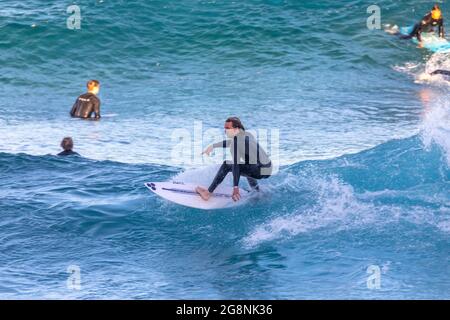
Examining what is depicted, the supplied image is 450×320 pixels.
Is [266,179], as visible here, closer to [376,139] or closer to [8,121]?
[376,139]

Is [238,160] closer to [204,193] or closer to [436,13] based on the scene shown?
[204,193]

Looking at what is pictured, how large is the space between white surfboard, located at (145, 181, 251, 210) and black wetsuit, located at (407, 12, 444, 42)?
13988 millimetres

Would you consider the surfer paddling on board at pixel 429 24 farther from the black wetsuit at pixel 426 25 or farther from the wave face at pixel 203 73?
the wave face at pixel 203 73

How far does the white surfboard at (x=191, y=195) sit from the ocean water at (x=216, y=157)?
21cm

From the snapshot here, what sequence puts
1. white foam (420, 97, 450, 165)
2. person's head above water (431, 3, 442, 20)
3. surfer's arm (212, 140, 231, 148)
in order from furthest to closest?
person's head above water (431, 3, 442, 20) → white foam (420, 97, 450, 165) → surfer's arm (212, 140, 231, 148)

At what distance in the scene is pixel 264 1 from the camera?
30578 millimetres

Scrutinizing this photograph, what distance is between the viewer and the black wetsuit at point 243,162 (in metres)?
14.6

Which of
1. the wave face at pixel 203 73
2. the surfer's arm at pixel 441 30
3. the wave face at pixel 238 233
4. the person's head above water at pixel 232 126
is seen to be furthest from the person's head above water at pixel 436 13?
the person's head above water at pixel 232 126

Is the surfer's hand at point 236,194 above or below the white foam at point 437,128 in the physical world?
below

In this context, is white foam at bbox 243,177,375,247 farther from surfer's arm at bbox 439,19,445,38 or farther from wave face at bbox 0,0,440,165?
surfer's arm at bbox 439,19,445,38

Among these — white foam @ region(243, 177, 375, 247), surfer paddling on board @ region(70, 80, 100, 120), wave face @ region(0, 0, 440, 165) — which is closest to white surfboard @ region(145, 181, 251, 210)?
white foam @ region(243, 177, 375, 247)

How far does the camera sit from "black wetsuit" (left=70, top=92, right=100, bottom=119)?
21422 millimetres

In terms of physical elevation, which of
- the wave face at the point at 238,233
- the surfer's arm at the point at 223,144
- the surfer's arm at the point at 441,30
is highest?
the surfer's arm at the point at 441,30
